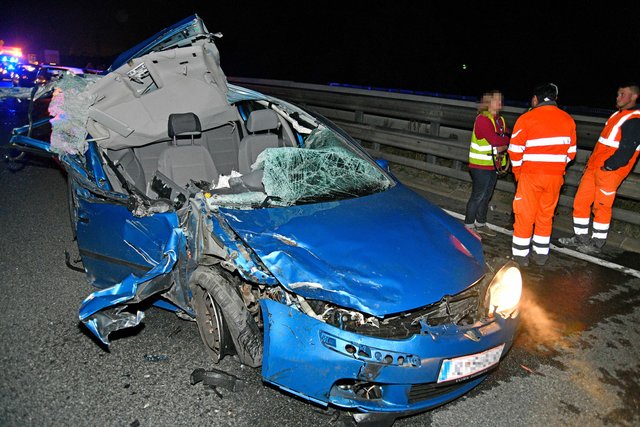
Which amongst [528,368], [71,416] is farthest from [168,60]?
[528,368]

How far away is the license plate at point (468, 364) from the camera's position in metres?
2.78

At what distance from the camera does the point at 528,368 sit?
3.63 m

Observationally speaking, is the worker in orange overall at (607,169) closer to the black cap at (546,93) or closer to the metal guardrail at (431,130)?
the metal guardrail at (431,130)

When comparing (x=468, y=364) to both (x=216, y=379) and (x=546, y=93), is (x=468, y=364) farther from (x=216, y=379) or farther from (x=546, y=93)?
(x=546, y=93)

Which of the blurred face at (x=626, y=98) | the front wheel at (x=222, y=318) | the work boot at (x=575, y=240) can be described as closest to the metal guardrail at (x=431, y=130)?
the work boot at (x=575, y=240)

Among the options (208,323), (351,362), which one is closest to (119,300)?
(208,323)

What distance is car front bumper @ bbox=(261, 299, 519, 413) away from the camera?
263cm

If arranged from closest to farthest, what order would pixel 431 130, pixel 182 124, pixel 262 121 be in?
pixel 182 124
pixel 262 121
pixel 431 130

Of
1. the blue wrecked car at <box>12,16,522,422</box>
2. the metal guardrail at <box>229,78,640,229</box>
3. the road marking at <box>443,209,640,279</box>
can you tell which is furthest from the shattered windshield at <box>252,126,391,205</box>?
the metal guardrail at <box>229,78,640,229</box>

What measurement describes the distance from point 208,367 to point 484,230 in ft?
13.2

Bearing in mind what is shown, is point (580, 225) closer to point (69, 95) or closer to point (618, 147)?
point (618, 147)

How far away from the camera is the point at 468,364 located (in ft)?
9.38

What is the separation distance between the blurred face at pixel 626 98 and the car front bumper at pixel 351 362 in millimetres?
3962

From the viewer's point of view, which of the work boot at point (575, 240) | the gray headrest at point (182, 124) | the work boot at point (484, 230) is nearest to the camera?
the gray headrest at point (182, 124)
